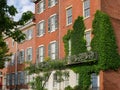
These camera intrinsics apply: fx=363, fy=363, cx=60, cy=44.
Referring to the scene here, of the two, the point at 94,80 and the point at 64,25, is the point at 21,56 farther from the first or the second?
the point at 94,80

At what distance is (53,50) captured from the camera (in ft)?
150

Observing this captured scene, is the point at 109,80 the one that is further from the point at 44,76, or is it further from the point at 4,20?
the point at 4,20

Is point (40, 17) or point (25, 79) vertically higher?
point (40, 17)

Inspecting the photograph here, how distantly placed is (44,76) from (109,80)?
385 inches

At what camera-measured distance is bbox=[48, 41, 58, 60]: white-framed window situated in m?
44.8

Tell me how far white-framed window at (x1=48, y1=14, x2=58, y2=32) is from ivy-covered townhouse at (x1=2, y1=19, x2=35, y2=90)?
19.9 ft

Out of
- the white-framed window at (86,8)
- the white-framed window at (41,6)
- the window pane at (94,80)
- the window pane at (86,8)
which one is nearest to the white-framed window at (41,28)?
the white-framed window at (41,6)

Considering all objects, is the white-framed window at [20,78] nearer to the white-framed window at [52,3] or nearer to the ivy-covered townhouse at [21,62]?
the ivy-covered townhouse at [21,62]

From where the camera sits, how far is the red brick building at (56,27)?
36438 mm

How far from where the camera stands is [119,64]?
3556cm

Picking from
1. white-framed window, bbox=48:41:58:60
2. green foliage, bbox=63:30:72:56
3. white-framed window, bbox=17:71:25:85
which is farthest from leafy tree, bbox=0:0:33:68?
white-framed window, bbox=17:71:25:85

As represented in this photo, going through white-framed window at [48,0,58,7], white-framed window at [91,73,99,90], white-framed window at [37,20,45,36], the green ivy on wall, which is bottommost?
white-framed window at [91,73,99,90]

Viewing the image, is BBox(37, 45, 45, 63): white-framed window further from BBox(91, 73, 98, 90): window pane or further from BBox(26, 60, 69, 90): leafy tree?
BBox(91, 73, 98, 90): window pane

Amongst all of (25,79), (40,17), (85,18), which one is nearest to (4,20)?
(85,18)
